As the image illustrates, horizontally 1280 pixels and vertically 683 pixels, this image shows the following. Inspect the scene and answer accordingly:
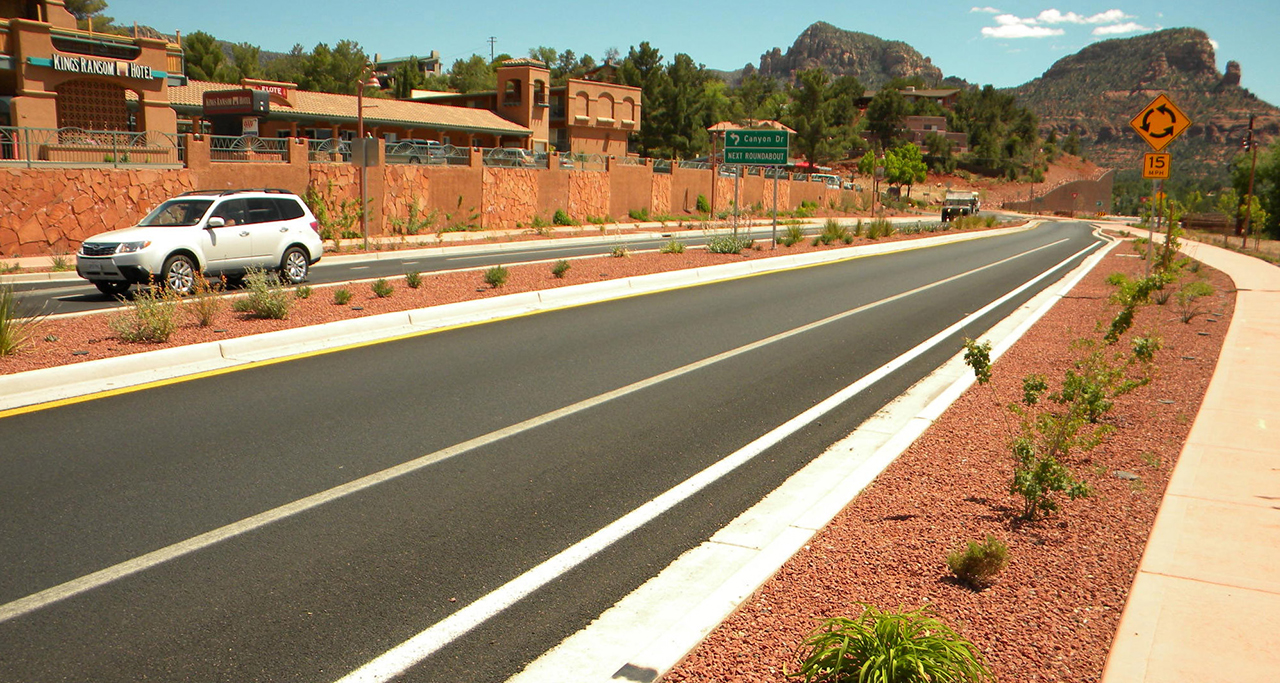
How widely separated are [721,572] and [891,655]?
1588 millimetres

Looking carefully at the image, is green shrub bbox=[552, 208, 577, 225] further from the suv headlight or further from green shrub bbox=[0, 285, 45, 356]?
green shrub bbox=[0, 285, 45, 356]

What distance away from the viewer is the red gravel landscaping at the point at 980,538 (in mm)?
4090

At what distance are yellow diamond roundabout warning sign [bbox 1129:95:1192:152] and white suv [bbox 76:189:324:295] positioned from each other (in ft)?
50.6

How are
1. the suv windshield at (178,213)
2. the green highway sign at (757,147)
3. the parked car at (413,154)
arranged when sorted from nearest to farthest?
the suv windshield at (178,213) < the green highway sign at (757,147) < the parked car at (413,154)

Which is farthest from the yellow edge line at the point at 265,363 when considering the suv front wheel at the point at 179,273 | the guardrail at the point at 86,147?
the guardrail at the point at 86,147

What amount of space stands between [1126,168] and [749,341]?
8015 inches

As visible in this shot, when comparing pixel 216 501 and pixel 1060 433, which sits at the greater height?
pixel 1060 433

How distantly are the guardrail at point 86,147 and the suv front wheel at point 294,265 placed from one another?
11.0 metres

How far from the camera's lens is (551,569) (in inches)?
200

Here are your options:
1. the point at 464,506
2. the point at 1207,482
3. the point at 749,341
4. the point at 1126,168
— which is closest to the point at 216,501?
the point at 464,506

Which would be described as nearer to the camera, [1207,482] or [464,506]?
[464,506]

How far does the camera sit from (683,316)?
585 inches

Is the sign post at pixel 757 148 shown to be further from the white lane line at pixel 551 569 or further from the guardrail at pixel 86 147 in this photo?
the white lane line at pixel 551 569

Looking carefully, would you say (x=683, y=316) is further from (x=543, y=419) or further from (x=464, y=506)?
(x=464, y=506)
